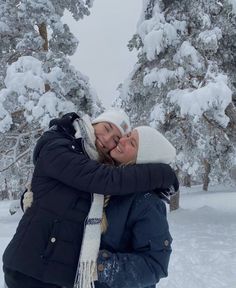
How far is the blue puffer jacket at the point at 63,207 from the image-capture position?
221 centimetres

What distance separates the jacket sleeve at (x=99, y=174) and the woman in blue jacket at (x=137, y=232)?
0.10m

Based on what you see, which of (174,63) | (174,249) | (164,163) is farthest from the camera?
(174,63)

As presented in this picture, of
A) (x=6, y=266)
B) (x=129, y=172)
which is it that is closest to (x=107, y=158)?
(x=129, y=172)

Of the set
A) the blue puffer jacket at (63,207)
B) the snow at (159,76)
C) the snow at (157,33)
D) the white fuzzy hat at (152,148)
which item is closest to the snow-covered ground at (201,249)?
the snow at (159,76)

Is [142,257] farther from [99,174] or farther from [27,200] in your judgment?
[27,200]

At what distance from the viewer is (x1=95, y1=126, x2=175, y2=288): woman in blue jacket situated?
222cm

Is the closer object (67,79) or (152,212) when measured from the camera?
(152,212)

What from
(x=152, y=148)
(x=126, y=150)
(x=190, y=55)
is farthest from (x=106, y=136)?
(x=190, y=55)

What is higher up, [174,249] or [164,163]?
[164,163]

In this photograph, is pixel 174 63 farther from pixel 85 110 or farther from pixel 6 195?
pixel 6 195

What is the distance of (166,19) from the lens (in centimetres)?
1309

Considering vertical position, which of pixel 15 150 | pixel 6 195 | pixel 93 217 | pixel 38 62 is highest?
pixel 38 62

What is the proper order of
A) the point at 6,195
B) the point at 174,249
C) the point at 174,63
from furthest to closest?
the point at 6,195 → the point at 174,63 → the point at 174,249

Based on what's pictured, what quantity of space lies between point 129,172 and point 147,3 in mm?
12118
